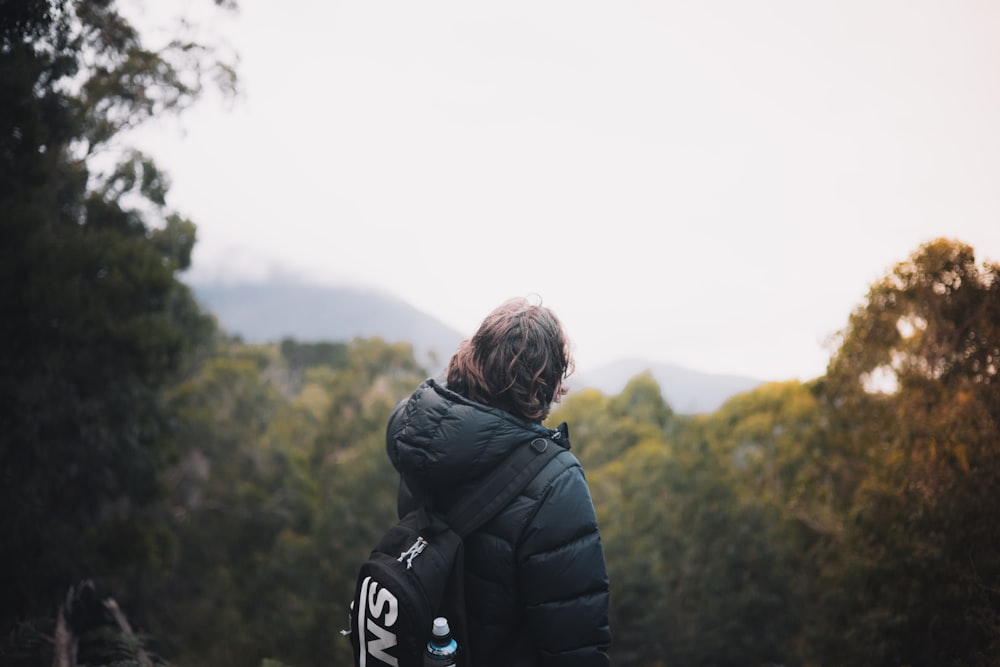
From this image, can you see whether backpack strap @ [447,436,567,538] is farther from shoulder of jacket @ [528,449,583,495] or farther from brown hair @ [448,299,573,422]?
brown hair @ [448,299,573,422]

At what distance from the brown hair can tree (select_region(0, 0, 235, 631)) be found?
4335 millimetres

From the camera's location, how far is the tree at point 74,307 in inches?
205

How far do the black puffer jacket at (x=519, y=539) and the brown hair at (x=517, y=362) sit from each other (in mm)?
109

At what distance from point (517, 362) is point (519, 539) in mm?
552

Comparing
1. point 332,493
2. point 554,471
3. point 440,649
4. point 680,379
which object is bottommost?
point 332,493

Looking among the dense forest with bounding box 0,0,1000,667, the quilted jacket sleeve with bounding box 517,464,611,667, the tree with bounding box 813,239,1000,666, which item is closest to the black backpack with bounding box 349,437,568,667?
the quilted jacket sleeve with bounding box 517,464,611,667

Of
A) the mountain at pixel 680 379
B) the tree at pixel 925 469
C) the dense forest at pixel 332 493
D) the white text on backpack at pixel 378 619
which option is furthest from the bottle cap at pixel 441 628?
the mountain at pixel 680 379

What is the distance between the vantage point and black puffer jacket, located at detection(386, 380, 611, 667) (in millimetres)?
1674

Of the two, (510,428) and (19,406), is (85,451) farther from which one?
(510,428)

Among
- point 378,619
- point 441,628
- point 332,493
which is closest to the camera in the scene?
point 441,628

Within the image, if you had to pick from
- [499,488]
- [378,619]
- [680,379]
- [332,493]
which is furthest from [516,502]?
[680,379]

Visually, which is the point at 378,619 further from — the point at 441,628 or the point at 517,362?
the point at 517,362

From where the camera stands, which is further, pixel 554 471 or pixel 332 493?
pixel 332 493

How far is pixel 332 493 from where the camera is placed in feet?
66.2
